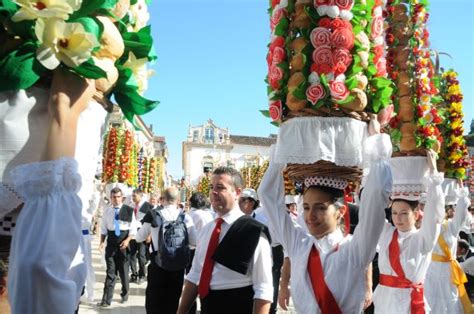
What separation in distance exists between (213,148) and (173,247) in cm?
7713

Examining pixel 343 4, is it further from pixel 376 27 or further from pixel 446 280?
pixel 446 280

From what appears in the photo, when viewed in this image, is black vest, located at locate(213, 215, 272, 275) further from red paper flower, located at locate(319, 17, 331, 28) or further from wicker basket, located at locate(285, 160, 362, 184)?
red paper flower, located at locate(319, 17, 331, 28)

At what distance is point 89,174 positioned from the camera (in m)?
1.89

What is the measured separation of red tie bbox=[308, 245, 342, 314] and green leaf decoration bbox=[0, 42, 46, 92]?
217cm

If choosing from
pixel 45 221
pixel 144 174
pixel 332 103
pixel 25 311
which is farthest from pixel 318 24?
pixel 144 174

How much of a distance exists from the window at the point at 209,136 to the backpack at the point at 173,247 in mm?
78455

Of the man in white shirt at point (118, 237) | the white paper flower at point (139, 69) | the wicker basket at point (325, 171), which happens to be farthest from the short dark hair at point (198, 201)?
the white paper flower at point (139, 69)

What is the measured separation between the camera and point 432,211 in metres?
4.58

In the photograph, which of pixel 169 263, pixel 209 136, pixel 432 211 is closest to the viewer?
pixel 432 211

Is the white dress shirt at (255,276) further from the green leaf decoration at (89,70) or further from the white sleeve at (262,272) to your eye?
the green leaf decoration at (89,70)

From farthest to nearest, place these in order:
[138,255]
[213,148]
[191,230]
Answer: [213,148], [138,255], [191,230]

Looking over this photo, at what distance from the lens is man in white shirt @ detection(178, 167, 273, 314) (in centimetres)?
395

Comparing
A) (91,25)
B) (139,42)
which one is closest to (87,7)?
(91,25)

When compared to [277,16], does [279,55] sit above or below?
below
